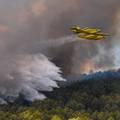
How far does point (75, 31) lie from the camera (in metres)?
49.3

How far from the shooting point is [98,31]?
49531mm

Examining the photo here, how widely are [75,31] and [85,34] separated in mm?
976

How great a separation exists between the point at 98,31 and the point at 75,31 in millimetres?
2173

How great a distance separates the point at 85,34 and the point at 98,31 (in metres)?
1.32

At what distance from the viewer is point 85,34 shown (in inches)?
1935
